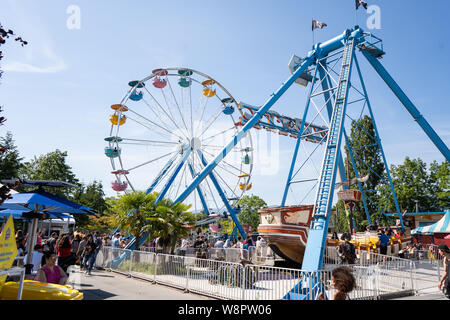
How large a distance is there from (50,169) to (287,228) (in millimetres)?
35329

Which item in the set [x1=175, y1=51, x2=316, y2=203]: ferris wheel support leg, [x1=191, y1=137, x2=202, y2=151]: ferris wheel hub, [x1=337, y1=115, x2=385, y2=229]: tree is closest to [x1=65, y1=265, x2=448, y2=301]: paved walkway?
[x1=175, y1=51, x2=316, y2=203]: ferris wheel support leg

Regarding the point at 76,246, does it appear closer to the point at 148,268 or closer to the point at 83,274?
the point at 83,274

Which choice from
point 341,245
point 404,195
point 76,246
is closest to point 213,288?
point 341,245

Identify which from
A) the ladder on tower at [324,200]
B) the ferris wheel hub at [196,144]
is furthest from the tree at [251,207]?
the ladder on tower at [324,200]

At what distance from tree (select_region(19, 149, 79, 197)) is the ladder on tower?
34594 mm

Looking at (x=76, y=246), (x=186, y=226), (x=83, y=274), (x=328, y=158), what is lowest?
(x=83, y=274)

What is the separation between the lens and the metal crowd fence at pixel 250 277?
300 inches

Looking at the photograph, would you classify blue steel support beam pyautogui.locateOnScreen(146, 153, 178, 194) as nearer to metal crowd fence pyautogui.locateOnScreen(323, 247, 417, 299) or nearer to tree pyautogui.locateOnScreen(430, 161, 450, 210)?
metal crowd fence pyautogui.locateOnScreen(323, 247, 417, 299)

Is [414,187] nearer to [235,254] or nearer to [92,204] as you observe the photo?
[235,254]

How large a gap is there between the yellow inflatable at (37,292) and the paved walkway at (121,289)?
398cm

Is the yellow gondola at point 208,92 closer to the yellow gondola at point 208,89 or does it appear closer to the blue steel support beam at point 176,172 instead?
the yellow gondola at point 208,89

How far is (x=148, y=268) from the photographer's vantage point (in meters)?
11.0

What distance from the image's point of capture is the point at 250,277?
831 centimetres

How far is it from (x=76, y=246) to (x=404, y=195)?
121ft
